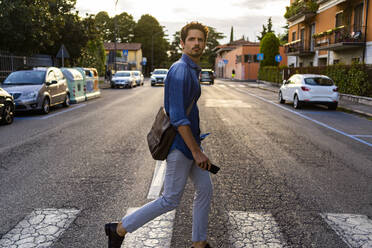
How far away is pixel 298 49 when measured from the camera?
38.2 meters

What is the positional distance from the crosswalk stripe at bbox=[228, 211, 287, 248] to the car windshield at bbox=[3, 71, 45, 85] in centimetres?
1190

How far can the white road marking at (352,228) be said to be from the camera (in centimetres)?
340

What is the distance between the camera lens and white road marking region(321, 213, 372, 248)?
11.2ft

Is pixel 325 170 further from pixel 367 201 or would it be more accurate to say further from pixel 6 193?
pixel 6 193

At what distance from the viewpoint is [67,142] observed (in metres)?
8.08

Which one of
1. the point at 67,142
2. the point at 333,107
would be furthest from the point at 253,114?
the point at 67,142

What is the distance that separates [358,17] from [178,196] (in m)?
27.9

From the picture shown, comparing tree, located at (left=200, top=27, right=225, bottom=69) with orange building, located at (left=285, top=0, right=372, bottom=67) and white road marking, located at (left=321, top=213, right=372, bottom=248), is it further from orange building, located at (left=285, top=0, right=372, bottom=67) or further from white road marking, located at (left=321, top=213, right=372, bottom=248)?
white road marking, located at (left=321, top=213, right=372, bottom=248)

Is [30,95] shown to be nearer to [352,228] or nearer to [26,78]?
[26,78]

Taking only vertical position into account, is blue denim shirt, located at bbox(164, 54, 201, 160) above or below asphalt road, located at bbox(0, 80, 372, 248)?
above

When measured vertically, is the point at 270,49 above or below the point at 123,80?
above

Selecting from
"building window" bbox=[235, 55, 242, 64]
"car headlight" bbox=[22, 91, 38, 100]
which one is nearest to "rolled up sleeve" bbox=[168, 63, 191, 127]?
"car headlight" bbox=[22, 91, 38, 100]

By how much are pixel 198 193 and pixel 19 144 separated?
6.11 m

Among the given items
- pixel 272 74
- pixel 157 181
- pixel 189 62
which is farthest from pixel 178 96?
pixel 272 74
